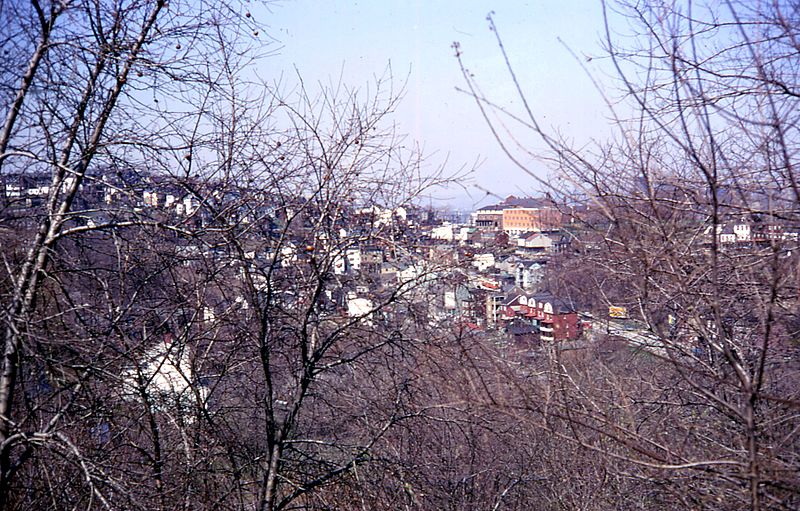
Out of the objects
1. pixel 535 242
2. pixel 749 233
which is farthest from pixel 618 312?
pixel 535 242

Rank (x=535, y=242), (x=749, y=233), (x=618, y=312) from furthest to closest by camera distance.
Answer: (x=535, y=242) < (x=618, y=312) < (x=749, y=233)

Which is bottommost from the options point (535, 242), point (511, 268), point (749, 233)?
point (511, 268)

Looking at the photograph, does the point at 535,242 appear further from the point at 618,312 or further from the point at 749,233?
the point at 749,233

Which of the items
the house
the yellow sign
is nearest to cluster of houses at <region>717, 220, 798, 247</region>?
the yellow sign

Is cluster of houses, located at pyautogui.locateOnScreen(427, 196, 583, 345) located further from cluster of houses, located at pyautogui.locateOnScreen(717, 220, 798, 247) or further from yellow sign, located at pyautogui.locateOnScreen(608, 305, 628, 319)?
cluster of houses, located at pyautogui.locateOnScreen(717, 220, 798, 247)

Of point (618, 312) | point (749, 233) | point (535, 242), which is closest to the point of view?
point (749, 233)

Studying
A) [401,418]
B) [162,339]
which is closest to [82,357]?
[162,339]

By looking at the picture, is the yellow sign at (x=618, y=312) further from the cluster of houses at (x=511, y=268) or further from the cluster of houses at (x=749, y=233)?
the cluster of houses at (x=749, y=233)

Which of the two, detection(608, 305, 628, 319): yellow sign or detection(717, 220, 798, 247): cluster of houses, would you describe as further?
detection(608, 305, 628, 319): yellow sign

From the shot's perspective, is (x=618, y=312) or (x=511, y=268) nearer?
(x=618, y=312)

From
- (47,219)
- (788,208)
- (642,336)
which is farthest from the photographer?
(642,336)

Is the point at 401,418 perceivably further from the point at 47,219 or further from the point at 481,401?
the point at 47,219
